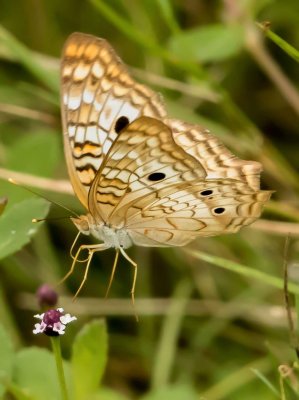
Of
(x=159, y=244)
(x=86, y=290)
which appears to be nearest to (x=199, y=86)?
(x=86, y=290)

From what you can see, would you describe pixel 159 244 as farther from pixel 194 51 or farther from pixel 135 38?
pixel 194 51

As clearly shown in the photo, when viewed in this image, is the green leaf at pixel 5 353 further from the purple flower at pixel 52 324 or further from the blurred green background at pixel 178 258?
the blurred green background at pixel 178 258

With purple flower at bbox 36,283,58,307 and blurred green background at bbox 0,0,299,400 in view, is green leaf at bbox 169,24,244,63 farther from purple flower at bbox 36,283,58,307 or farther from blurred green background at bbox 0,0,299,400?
purple flower at bbox 36,283,58,307

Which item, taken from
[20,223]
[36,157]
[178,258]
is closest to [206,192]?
[20,223]

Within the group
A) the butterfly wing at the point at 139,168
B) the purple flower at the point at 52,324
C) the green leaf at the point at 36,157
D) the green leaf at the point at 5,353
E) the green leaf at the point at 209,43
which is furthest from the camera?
the green leaf at the point at 209,43

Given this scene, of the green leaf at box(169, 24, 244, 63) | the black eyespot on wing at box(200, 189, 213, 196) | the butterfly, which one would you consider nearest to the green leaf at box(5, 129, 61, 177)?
the green leaf at box(169, 24, 244, 63)

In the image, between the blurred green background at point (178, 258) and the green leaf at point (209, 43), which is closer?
the blurred green background at point (178, 258)

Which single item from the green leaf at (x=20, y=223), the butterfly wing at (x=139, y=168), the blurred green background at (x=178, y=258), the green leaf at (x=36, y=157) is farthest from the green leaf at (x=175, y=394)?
the green leaf at (x=36, y=157)
